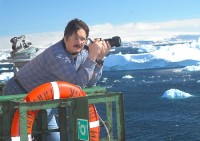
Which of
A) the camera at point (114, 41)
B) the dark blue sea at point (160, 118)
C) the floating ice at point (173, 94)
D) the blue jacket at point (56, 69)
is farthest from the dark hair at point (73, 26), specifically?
the floating ice at point (173, 94)

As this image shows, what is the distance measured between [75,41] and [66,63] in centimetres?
21

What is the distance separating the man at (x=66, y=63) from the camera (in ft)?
10.3

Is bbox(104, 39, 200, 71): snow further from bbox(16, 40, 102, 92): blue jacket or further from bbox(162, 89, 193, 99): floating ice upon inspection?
bbox(16, 40, 102, 92): blue jacket

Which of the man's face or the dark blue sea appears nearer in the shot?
the man's face

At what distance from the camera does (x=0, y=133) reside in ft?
10.4

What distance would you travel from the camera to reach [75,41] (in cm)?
319

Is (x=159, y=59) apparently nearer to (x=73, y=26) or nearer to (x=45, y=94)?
(x=73, y=26)

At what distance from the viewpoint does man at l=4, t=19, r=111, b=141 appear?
3.14 metres

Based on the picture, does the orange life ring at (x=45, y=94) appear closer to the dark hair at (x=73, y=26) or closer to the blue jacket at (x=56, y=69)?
the blue jacket at (x=56, y=69)

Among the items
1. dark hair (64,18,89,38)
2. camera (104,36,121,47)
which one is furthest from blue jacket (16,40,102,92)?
camera (104,36,121,47)

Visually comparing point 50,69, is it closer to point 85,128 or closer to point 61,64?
point 61,64

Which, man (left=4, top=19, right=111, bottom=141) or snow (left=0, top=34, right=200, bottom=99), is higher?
man (left=4, top=19, right=111, bottom=141)

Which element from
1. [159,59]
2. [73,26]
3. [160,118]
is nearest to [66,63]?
[73,26]

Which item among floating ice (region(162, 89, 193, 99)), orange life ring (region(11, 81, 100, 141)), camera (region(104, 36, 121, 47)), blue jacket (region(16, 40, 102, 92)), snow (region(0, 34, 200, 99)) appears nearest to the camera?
orange life ring (region(11, 81, 100, 141))
